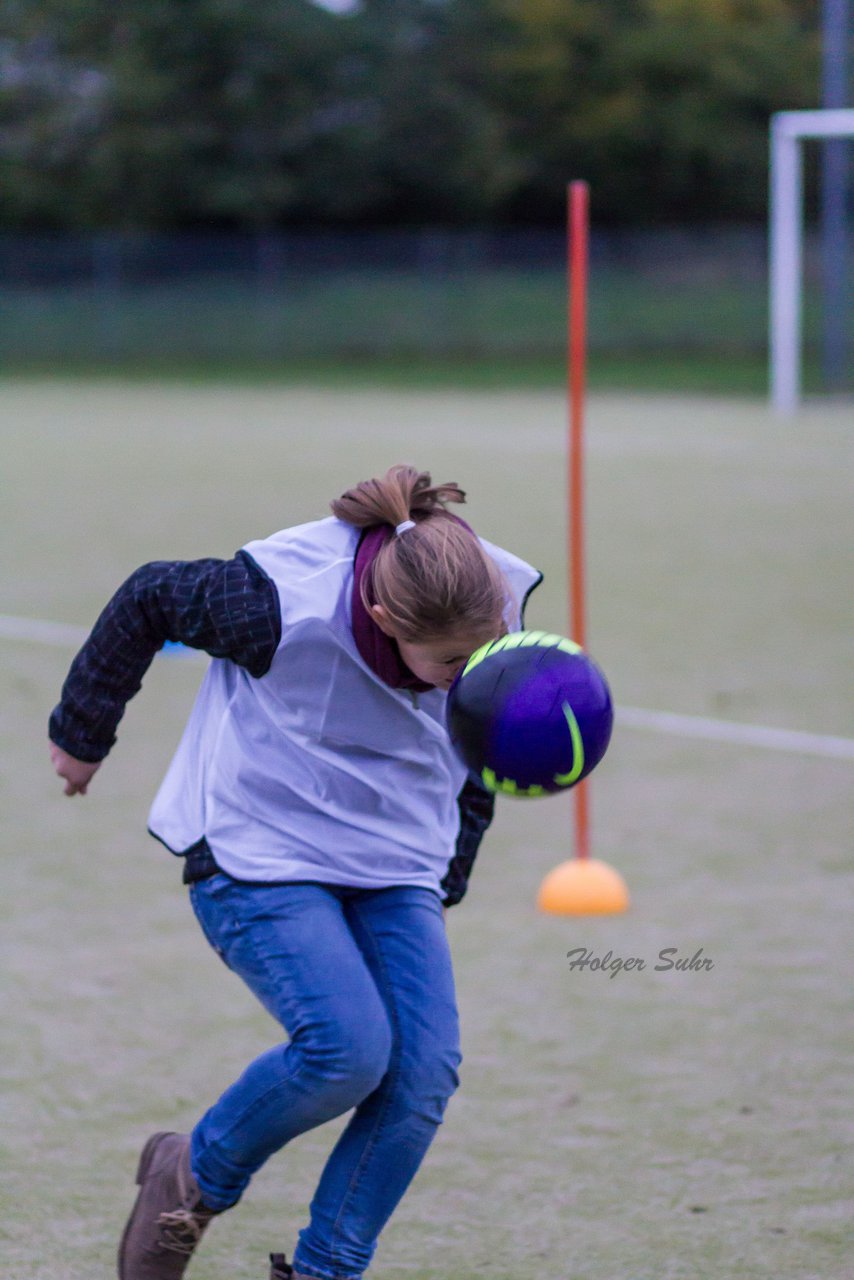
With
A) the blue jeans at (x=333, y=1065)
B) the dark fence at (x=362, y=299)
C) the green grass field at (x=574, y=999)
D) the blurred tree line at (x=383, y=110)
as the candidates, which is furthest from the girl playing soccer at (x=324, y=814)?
the blurred tree line at (x=383, y=110)

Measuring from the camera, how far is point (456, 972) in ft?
14.8

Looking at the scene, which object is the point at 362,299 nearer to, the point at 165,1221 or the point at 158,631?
the point at 158,631

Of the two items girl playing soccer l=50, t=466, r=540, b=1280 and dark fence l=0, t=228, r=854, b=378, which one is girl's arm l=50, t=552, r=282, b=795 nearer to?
girl playing soccer l=50, t=466, r=540, b=1280

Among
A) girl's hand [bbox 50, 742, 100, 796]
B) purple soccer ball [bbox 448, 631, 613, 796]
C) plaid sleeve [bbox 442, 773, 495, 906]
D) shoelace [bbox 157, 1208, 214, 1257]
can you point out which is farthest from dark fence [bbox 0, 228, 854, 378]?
purple soccer ball [bbox 448, 631, 613, 796]

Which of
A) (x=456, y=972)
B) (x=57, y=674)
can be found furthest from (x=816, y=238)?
(x=456, y=972)

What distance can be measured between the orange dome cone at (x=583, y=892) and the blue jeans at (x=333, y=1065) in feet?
6.85

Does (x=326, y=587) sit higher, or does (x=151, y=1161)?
(x=326, y=587)

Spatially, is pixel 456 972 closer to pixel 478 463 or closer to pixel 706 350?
pixel 478 463

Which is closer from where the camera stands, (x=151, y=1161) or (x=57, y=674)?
(x=151, y=1161)

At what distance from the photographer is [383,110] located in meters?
37.8

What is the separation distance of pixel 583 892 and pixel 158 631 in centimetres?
227

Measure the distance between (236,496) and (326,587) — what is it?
1112cm

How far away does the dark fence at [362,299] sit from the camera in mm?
32156

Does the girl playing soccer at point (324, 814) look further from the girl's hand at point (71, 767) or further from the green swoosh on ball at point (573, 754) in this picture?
the green swoosh on ball at point (573, 754)
